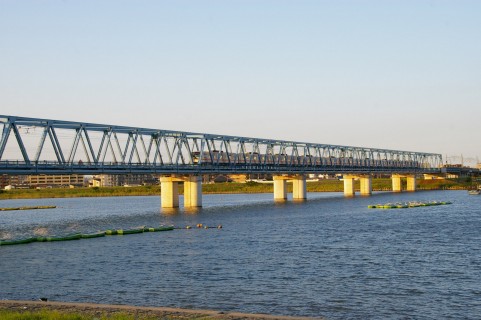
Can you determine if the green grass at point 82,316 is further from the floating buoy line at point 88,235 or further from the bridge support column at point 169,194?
the bridge support column at point 169,194

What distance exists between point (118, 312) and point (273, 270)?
18938 millimetres

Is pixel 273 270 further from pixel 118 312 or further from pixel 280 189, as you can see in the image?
pixel 280 189

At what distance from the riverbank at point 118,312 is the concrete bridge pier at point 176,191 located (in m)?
96.7

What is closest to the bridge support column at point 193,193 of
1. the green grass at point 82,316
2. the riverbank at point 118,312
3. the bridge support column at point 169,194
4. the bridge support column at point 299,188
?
the bridge support column at point 169,194

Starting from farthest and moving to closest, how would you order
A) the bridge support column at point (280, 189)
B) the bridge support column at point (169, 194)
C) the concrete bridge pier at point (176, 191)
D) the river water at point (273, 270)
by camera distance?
the bridge support column at point (280, 189)
the bridge support column at point (169, 194)
the concrete bridge pier at point (176, 191)
the river water at point (273, 270)

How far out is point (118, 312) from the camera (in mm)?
29688

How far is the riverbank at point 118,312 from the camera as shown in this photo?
28.4 metres

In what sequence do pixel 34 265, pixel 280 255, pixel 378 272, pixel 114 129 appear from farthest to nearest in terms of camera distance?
pixel 114 129 → pixel 280 255 → pixel 34 265 → pixel 378 272

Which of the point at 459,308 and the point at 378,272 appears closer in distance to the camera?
the point at 459,308

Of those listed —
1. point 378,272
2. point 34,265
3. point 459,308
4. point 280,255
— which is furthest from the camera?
point 280,255

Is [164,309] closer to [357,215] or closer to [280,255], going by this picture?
[280,255]

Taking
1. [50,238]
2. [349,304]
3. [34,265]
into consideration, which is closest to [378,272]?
[349,304]

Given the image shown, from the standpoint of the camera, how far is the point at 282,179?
174250 millimetres

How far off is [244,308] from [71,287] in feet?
44.0
